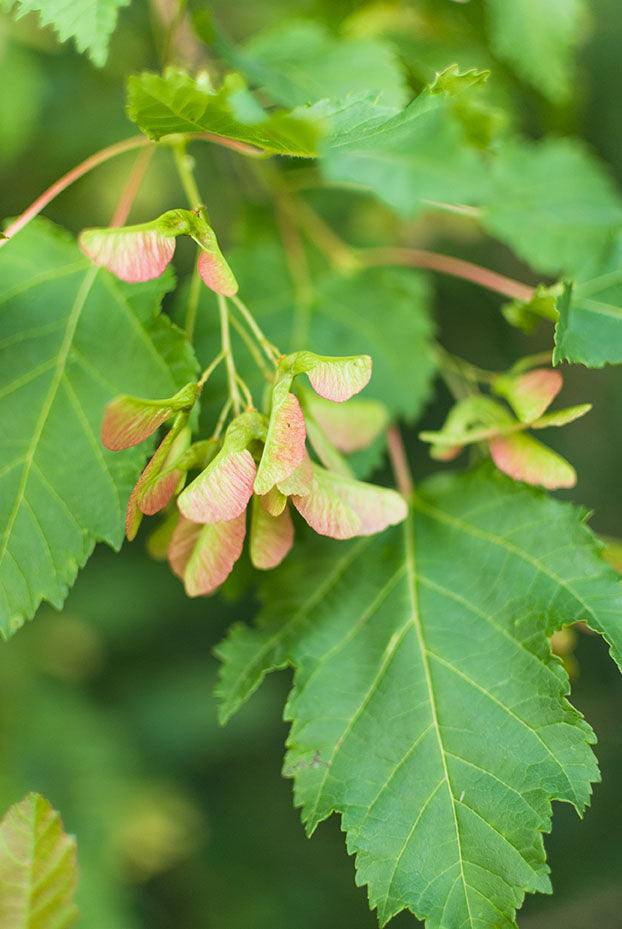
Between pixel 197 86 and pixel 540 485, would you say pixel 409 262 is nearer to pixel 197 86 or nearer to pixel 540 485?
pixel 540 485

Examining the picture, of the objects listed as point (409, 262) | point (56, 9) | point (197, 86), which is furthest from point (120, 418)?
point (409, 262)

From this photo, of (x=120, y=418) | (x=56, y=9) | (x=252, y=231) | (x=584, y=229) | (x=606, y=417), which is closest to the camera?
(x=120, y=418)

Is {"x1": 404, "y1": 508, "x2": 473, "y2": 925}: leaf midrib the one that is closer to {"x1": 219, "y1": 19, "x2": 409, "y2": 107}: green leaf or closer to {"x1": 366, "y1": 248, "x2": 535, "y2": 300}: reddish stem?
{"x1": 366, "y1": 248, "x2": 535, "y2": 300}: reddish stem

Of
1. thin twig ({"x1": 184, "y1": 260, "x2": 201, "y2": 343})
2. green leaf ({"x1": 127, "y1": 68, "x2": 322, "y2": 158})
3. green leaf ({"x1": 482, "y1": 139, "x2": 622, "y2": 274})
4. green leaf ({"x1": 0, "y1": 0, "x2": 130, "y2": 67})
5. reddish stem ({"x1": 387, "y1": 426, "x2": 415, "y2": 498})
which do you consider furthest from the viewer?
green leaf ({"x1": 482, "y1": 139, "x2": 622, "y2": 274})

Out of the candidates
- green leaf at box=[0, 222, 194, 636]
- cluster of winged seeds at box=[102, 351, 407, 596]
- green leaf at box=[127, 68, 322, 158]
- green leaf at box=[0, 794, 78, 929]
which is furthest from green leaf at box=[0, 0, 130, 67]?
green leaf at box=[0, 794, 78, 929]

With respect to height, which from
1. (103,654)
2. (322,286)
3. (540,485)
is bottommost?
(103,654)

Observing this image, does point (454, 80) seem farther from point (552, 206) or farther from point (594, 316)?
point (552, 206)

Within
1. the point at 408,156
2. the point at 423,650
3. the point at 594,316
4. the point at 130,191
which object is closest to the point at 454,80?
the point at 408,156
